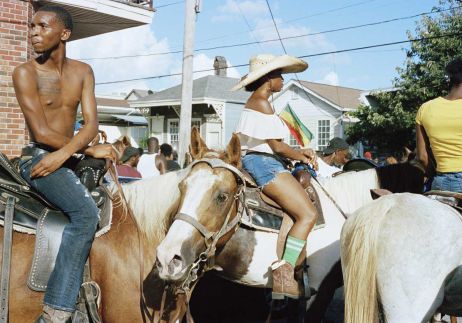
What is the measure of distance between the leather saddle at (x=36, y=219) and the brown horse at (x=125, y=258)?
0.21 feet

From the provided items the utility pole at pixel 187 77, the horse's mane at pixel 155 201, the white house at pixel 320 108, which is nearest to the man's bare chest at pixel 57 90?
the horse's mane at pixel 155 201

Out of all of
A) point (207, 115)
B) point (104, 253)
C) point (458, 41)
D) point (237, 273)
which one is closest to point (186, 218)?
point (104, 253)

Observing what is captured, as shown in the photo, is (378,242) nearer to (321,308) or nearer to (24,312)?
(321,308)

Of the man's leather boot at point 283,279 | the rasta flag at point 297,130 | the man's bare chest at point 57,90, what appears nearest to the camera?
the man's bare chest at point 57,90

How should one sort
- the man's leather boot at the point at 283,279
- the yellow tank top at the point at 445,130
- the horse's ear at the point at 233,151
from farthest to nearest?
the man's leather boot at the point at 283,279 → the horse's ear at the point at 233,151 → the yellow tank top at the point at 445,130

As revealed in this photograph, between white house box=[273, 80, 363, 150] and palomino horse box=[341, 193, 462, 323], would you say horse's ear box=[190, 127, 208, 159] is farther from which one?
white house box=[273, 80, 363, 150]

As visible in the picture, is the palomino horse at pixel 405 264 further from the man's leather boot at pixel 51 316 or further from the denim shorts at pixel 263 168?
the man's leather boot at pixel 51 316

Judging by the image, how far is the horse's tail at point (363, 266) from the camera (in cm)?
290

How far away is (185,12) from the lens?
1123 centimetres

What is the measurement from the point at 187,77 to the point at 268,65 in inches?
275

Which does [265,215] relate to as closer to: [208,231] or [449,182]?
[208,231]

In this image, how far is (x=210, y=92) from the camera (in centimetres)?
2469

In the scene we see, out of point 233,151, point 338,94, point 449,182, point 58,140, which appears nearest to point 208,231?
point 233,151

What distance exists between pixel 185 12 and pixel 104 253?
28.8 ft
